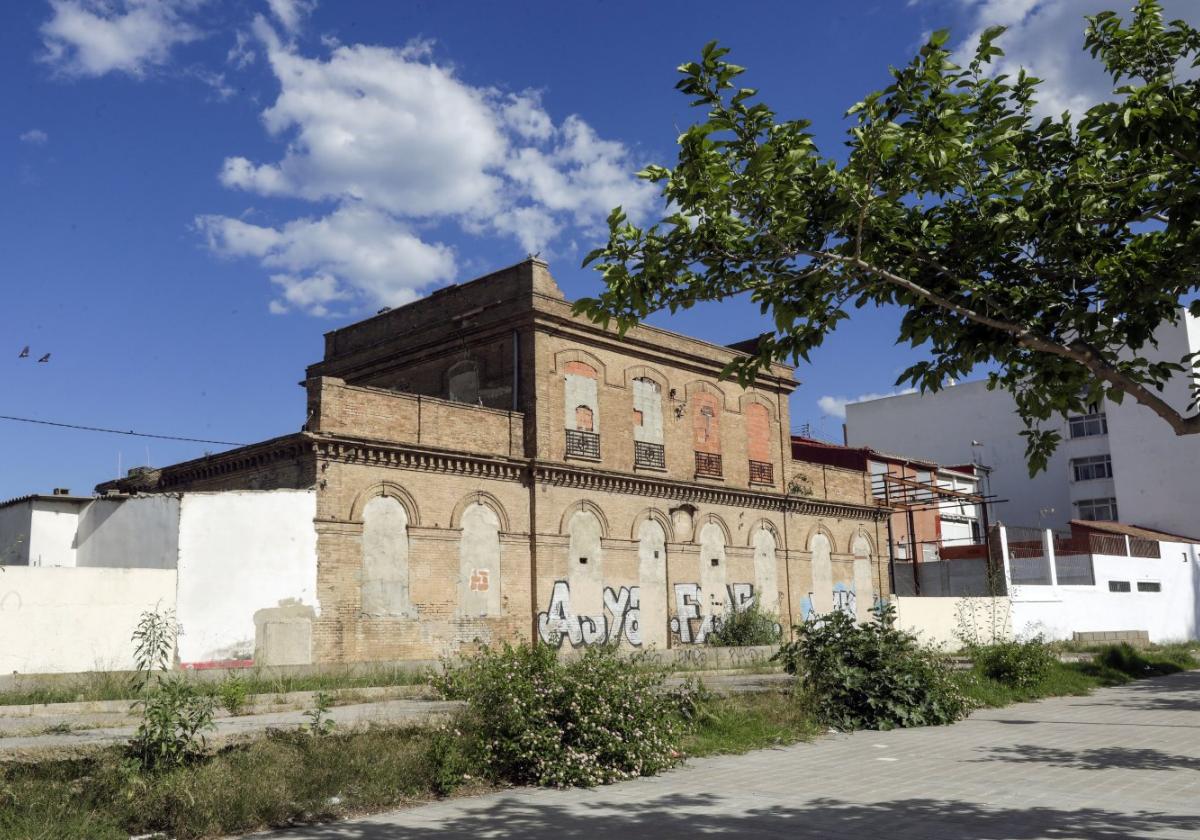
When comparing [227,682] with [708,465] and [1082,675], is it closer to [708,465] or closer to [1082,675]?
[1082,675]

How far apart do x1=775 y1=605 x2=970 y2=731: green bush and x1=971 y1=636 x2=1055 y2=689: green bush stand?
4354mm

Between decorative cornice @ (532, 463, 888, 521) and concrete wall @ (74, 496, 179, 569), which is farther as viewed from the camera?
decorative cornice @ (532, 463, 888, 521)

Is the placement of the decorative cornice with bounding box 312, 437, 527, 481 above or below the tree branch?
above

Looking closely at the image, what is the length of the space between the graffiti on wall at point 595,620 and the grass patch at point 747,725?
1015 centimetres

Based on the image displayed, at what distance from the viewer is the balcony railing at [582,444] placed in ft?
83.6

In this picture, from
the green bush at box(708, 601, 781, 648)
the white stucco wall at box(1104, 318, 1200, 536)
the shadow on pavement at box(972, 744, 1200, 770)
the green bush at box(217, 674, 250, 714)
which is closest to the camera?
the shadow on pavement at box(972, 744, 1200, 770)

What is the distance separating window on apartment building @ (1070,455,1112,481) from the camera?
46156mm

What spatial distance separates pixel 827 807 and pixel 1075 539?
30797mm

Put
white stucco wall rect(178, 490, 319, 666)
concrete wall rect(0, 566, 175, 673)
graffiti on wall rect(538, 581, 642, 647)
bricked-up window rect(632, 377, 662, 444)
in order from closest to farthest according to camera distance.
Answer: concrete wall rect(0, 566, 175, 673) < white stucco wall rect(178, 490, 319, 666) < graffiti on wall rect(538, 581, 642, 647) < bricked-up window rect(632, 377, 662, 444)

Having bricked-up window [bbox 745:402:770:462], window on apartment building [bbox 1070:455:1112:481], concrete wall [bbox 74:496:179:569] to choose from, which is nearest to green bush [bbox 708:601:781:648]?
bricked-up window [bbox 745:402:770:462]

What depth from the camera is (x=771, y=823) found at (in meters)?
7.66

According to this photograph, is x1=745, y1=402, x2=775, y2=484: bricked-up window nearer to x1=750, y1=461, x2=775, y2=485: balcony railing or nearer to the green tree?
x1=750, y1=461, x2=775, y2=485: balcony railing

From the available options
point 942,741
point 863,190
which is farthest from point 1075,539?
point 863,190

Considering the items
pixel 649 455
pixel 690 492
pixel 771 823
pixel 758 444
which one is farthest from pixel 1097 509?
pixel 771 823
